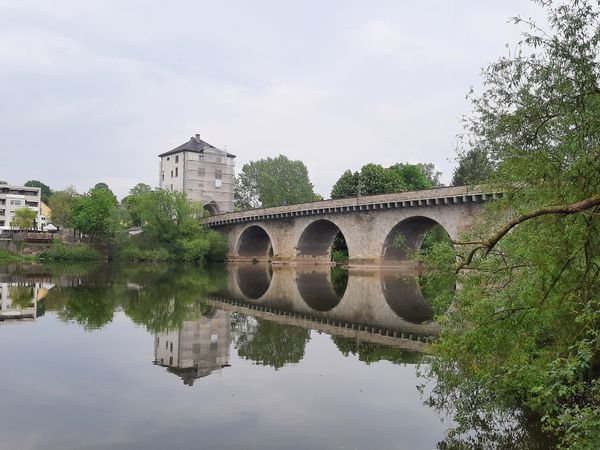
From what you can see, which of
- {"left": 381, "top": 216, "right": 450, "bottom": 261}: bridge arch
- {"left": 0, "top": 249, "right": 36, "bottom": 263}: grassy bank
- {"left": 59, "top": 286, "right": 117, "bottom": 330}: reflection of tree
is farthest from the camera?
{"left": 0, "top": 249, "right": 36, "bottom": 263}: grassy bank

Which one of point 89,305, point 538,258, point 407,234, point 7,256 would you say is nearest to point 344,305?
point 89,305

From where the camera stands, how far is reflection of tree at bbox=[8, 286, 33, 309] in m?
22.7

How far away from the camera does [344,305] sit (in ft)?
83.1

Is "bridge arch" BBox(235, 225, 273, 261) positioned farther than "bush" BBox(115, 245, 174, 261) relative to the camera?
Yes

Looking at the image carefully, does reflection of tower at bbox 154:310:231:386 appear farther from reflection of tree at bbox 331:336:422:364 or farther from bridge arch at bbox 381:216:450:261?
bridge arch at bbox 381:216:450:261

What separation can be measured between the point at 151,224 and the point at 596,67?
54.7m

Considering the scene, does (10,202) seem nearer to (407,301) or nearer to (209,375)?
(407,301)

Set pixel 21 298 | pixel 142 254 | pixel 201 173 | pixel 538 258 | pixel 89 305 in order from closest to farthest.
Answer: pixel 538 258, pixel 89 305, pixel 21 298, pixel 142 254, pixel 201 173

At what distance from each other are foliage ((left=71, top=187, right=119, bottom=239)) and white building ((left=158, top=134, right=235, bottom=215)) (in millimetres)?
14242

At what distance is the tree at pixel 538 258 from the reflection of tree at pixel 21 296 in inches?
721

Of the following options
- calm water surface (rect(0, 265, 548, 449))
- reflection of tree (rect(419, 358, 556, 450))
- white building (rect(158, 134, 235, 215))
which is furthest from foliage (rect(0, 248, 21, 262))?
reflection of tree (rect(419, 358, 556, 450))

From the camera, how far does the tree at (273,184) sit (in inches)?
3421

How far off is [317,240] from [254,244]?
11.7m

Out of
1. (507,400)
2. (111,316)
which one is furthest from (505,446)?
(111,316)
